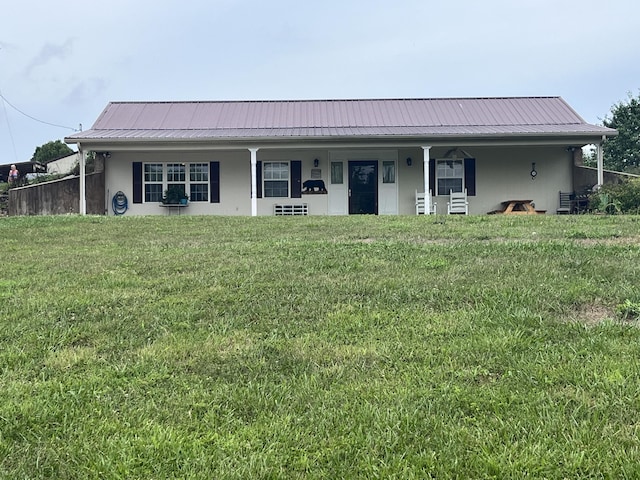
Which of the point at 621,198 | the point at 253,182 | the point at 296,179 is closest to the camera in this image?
the point at 621,198

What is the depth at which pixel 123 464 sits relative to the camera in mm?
2049

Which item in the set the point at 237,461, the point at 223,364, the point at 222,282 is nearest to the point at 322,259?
the point at 222,282

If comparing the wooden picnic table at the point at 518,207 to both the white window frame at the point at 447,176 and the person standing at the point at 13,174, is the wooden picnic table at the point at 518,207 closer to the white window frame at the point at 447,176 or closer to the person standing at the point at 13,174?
the white window frame at the point at 447,176

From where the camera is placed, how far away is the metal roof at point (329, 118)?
47.5 feet

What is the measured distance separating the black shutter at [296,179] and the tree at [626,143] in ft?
71.3

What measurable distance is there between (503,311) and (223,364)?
1993mm

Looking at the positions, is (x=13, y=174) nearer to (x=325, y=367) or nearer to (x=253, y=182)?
(x=253, y=182)

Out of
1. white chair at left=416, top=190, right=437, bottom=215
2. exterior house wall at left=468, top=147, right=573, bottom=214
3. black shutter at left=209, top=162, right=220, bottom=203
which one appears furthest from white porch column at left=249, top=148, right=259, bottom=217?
exterior house wall at left=468, top=147, right=573, bottom=214

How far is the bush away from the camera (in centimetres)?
1217

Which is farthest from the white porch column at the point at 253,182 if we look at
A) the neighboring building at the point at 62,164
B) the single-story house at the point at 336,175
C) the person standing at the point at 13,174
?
the neighboring building at the point at 62,164

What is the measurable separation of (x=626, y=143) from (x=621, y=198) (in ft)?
66.5

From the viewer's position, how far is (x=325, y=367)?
2.91 m

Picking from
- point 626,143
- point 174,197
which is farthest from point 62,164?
point 626,143

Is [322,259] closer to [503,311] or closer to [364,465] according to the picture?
[503,311]
